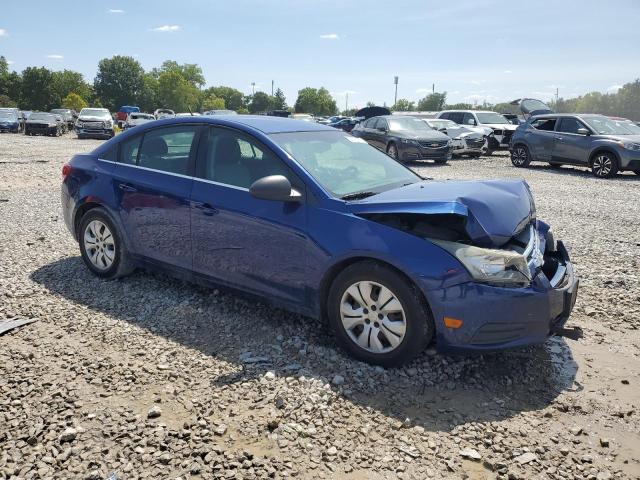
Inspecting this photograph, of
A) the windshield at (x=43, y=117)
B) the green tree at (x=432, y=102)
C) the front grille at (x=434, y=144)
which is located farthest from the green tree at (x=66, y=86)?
the front grille at (x=434, y=144)

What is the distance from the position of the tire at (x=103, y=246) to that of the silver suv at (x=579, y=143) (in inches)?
531

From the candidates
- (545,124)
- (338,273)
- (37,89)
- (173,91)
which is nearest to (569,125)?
(545,124)

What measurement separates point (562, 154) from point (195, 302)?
46.4 feet

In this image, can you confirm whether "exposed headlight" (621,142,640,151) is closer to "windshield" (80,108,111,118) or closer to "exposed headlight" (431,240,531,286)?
"exposed headlight" (431,240,531,286)

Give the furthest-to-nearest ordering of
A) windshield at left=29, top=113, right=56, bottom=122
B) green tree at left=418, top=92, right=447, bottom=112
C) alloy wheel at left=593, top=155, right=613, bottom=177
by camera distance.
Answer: green tree at left=418, top=92, right=447, bottom=112, windshield at left=29, top=113, right=56, bottom=122, alloy wheel at left=593, top=155, right=613, bottom=177

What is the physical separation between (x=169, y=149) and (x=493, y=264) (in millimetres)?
2935

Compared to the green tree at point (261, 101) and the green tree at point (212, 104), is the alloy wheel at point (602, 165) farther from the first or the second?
the green tree at point (261, 101)

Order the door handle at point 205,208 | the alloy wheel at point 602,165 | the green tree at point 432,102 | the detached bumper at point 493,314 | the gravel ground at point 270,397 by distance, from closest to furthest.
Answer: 1. the gravel ground at point 270,397
2. the detached bumper at point 493,314
3. the door handle at point 205,208
4. the alloy wheel at point 602,165
5. the green tree at point 432,102

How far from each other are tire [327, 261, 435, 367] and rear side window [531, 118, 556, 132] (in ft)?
48.6

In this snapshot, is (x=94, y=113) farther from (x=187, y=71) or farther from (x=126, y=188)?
(x=187, y=71)

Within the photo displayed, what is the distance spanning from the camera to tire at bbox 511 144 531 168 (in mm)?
17047

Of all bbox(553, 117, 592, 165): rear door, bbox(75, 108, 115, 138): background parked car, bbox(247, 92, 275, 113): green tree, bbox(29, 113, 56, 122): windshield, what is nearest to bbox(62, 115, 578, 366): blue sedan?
bbox(553, 117, 592, 165): rear door

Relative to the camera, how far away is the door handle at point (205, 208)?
4197mm

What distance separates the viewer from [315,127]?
479cm
